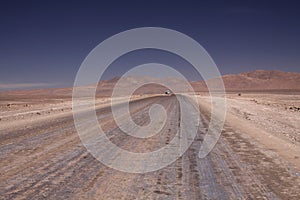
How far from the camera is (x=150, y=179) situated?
4965 mm

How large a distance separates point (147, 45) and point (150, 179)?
19.7m

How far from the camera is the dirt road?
425 cm

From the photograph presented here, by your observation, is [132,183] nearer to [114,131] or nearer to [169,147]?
[169,147]

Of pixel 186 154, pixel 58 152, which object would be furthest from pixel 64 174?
pixel 186 154

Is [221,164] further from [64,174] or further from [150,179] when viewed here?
[64,174]

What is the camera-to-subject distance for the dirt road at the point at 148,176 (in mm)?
4246

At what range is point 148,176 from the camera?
16.9ft

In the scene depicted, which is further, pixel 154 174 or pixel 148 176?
pixel 154 174

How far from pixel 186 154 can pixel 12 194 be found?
153 inches

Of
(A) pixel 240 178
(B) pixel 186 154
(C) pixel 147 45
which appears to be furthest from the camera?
(C) pixel 147 45

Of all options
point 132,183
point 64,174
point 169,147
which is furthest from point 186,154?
point 64,174

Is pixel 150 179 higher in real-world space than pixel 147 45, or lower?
lower

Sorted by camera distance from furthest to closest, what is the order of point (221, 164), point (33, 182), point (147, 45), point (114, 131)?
1. point (147, 45)
2. point (114, 131)
3. point (221, 164)
4. point (33, 182)

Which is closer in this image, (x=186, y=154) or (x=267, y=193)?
(x=267, y=193)
